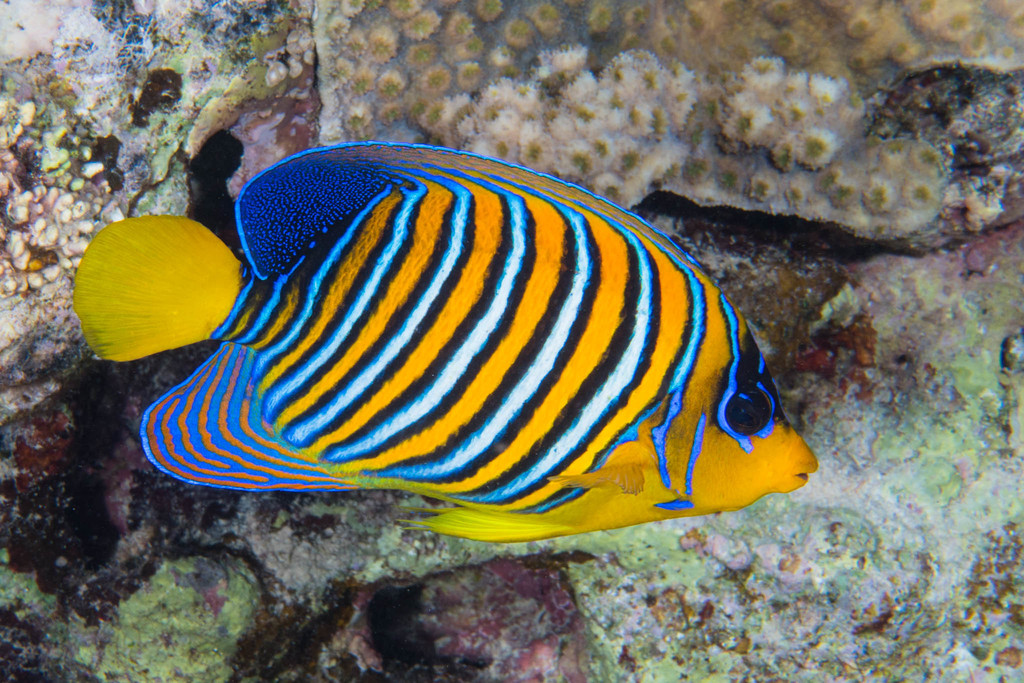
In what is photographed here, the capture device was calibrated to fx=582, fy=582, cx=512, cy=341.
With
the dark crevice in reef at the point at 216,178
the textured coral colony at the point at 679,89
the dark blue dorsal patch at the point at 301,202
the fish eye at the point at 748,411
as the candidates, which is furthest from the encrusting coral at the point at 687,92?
the fish eye at the point at 748,411

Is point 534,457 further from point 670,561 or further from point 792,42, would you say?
point 792,42

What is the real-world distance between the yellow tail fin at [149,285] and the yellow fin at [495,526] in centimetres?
67

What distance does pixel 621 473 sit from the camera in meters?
1.21

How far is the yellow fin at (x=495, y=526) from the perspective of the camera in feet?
4.36

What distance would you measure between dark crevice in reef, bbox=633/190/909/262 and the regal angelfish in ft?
3.17

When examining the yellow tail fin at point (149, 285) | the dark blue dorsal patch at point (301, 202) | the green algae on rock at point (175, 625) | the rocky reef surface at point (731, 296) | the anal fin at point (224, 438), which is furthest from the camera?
the green algae on rock at point (175, 625)

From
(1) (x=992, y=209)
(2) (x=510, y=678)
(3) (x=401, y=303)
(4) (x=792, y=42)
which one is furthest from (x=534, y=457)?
(1) (x=992, y=209)

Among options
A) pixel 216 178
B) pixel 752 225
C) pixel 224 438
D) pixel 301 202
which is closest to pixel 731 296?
pixel 752 225

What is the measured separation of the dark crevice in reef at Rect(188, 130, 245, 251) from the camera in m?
2.02

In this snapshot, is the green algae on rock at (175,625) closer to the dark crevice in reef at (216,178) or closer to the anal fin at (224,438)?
the anal fin at (224,438)

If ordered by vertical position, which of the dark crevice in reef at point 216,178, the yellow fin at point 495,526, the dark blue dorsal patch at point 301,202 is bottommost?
the yellow fin at point 495,526

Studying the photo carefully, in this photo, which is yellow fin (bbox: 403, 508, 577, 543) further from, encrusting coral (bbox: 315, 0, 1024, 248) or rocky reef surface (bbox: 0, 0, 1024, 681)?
encrusting coral (bbox: 315, 0, 1024, 248)

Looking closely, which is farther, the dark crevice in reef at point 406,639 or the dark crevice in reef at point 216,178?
the dark crevice in reef at point 406,639

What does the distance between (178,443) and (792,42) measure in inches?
91.4
